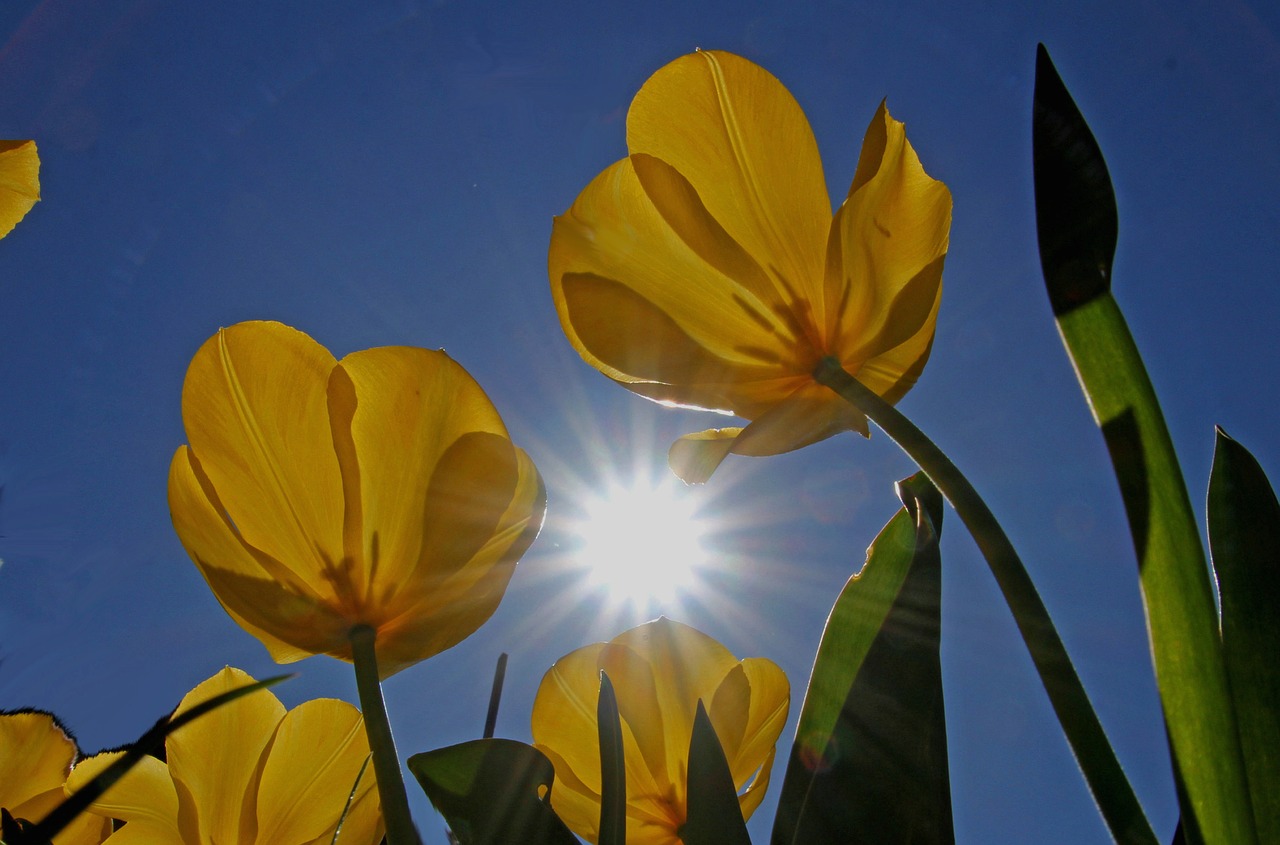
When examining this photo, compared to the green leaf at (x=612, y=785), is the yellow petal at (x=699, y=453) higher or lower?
higher

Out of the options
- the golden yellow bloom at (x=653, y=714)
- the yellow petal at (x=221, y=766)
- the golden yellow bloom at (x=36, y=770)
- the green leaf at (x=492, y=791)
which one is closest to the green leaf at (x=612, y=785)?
the green leaf at (x=492, y=791)

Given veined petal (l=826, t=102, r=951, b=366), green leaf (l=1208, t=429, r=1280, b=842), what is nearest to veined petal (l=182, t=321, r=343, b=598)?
veined petal (l=826, t=102, r=951, b=366)

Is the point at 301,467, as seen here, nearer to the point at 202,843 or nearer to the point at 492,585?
the point at 492,585

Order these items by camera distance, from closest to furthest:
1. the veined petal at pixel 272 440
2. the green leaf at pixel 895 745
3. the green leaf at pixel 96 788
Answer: the green leaf at pixel 96 788
the green leaf at pixel 895 745
the veined petal at pixel 272 440

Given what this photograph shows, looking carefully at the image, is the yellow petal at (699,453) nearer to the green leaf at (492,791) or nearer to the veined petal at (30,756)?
the green leaf at (492,791)

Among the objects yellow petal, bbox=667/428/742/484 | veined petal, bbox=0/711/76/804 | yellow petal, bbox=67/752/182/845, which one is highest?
yellow petal, bbox=667/428/742/484

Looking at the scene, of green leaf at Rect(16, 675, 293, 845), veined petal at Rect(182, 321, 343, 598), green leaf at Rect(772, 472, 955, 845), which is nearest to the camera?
green leaf at Rect(16, 675, 293, 845)

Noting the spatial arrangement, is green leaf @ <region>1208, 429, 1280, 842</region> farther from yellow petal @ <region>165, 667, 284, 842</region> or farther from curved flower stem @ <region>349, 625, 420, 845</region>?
yellow petal @ <region>165, 667, 284, 842</region>
